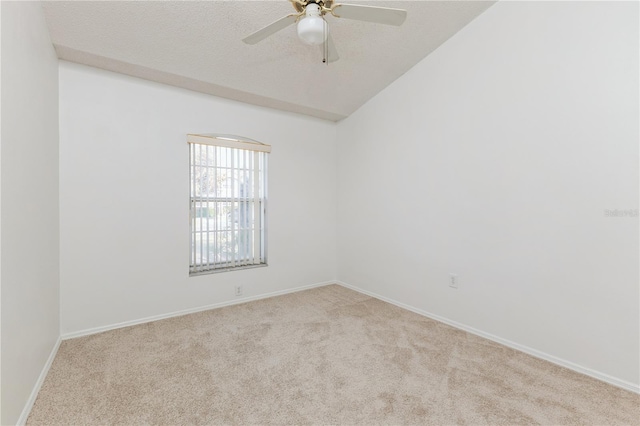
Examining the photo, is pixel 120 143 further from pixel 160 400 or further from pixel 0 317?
pixel 160 400

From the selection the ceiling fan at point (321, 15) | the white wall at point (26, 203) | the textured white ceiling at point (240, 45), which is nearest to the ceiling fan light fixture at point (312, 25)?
the ceiling fan at point (321, 15)

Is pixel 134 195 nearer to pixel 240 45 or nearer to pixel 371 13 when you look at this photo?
pixel 240 45

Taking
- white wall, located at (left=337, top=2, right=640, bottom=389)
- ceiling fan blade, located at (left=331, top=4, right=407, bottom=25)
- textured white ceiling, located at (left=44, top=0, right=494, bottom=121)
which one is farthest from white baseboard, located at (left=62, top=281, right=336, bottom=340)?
ceiling fan blade, located at (left=331, top=4, right=407, bottom=25)

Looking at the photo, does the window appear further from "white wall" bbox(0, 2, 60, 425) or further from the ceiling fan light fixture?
the ceiling fan light fixture

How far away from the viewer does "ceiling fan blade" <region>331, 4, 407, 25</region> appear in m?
1.71

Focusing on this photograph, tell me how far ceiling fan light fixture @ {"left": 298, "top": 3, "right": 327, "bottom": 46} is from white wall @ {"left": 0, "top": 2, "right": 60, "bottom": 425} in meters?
1.45

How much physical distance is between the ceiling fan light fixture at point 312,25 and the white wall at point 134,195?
1871 mm

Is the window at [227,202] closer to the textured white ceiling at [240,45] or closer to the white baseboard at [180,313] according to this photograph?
the white baseboard at [180,313]

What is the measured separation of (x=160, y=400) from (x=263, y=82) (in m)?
2.85

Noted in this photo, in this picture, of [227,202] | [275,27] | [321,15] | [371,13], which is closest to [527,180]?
[371,13]

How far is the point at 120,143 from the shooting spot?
280cm

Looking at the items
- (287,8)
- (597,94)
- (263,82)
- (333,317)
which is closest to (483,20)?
(597,94)

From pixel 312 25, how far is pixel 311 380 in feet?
7.20

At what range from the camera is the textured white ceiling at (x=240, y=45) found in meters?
2.22
